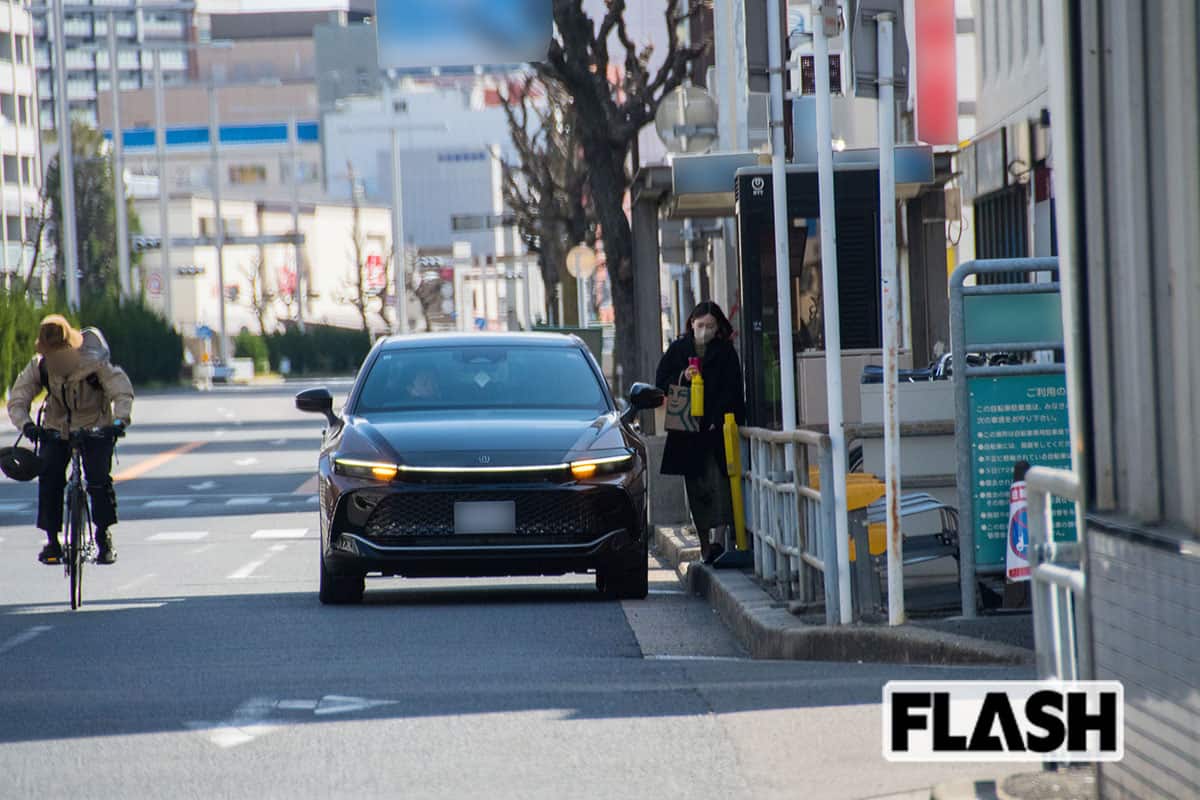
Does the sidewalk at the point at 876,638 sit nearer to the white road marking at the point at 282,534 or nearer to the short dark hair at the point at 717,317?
the short dark hair at the point at 717,317

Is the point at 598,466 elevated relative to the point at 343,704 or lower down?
elevated

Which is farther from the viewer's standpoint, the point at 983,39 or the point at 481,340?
the point at 983,39

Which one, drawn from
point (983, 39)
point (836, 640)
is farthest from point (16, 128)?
point (836, 640)

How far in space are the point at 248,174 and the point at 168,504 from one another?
524 feet

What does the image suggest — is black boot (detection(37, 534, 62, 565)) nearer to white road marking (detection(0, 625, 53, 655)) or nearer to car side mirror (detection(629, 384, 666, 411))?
white road marking (detection(0, 625, 53, 655))

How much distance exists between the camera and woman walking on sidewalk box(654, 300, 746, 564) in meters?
13.9

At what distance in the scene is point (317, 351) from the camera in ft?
393

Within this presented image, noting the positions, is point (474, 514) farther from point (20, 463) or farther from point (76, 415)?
point (20, 463)

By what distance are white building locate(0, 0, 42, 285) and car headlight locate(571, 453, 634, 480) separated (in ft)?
362

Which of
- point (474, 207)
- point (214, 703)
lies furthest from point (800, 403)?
point (474, 207)

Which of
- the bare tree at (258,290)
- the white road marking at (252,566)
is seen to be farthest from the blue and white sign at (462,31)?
the bare tree at (258,290)

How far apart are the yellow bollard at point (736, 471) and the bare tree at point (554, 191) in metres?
31.7

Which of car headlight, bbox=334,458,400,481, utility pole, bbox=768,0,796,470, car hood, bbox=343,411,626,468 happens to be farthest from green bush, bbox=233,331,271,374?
utility pole, bbox=768,0,796,470

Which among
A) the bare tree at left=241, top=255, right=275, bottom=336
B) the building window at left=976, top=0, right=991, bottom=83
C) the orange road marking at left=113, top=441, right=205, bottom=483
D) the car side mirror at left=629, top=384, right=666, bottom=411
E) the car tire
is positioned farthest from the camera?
the bare tree at left=241, top=255, right=275, bottom=336
